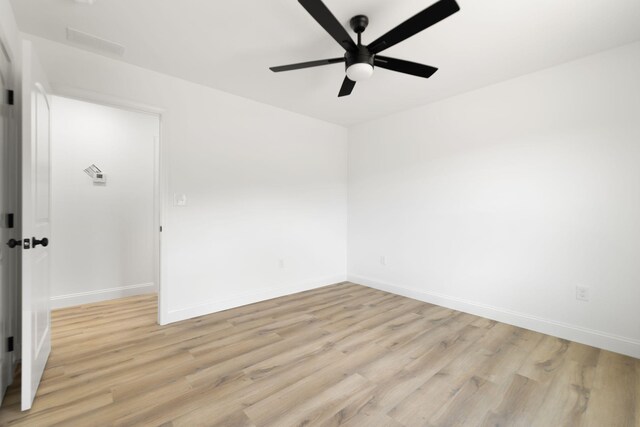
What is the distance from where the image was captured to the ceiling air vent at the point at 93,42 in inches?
87.5

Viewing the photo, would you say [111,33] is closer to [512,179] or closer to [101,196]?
[101,196]

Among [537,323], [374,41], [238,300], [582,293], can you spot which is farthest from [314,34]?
[537,323]

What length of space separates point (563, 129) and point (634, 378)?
2062 millimetres

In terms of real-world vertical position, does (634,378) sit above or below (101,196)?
below

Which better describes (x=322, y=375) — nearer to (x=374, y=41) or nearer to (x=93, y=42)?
(x=374, y=41)

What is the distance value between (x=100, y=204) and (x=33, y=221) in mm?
2196

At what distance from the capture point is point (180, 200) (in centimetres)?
300

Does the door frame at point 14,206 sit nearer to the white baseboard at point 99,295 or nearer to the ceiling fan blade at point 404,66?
the white baseboard at point 99,295

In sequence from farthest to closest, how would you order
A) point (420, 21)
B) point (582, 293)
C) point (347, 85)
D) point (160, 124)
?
point (160, 124)
point (582, 293)
point (347, 85)
point (420, 21)

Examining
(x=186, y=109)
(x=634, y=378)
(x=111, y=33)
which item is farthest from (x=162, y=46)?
(x=634, y=378)

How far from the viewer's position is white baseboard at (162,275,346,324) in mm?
2984

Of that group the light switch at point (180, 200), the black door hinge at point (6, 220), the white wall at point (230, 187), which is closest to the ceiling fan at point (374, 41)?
the white wall at point (230, 187)

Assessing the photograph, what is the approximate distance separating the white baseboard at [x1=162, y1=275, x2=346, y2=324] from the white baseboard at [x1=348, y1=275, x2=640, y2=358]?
126 cm

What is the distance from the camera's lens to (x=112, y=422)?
1555mm
